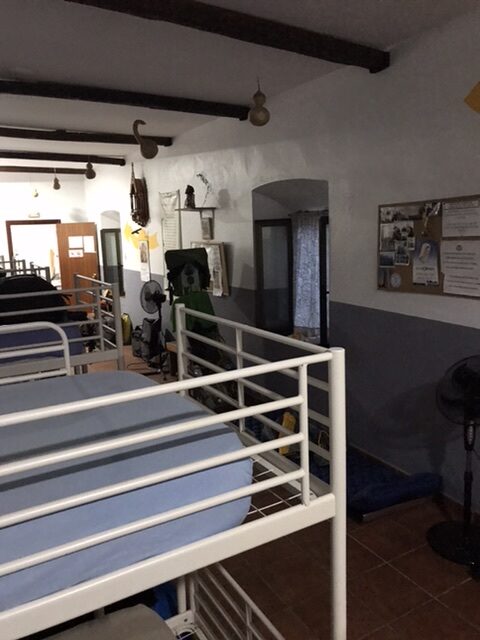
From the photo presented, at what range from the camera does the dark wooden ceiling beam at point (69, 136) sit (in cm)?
521

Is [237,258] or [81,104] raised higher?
[81,104]

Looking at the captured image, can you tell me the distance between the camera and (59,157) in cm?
681

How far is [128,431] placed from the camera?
1.47m

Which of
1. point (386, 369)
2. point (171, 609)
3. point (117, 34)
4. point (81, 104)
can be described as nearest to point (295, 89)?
point (117, 34)

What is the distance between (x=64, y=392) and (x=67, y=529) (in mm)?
759

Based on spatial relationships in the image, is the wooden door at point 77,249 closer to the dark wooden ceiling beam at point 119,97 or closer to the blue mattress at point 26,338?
the dark wooden ceiling beam at point 119,97

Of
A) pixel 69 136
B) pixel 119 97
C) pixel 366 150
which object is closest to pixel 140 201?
pixel 69 136

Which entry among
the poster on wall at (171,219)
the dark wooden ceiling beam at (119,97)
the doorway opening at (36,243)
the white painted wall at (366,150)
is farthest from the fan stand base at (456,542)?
the doorway opening at (36,243)

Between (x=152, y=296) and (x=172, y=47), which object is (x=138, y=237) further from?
(x=172, y=47)

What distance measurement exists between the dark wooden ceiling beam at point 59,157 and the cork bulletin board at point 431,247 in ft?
16.3

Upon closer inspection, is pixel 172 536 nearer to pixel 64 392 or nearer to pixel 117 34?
pixel 64 392

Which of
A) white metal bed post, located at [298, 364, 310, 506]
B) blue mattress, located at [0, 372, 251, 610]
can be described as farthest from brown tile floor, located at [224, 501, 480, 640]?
blue mattress, located at [0, 372, 251, 610]

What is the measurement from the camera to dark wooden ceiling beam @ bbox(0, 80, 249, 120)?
3.63 meters

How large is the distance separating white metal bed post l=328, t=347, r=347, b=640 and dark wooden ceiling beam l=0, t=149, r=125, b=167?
635cm
